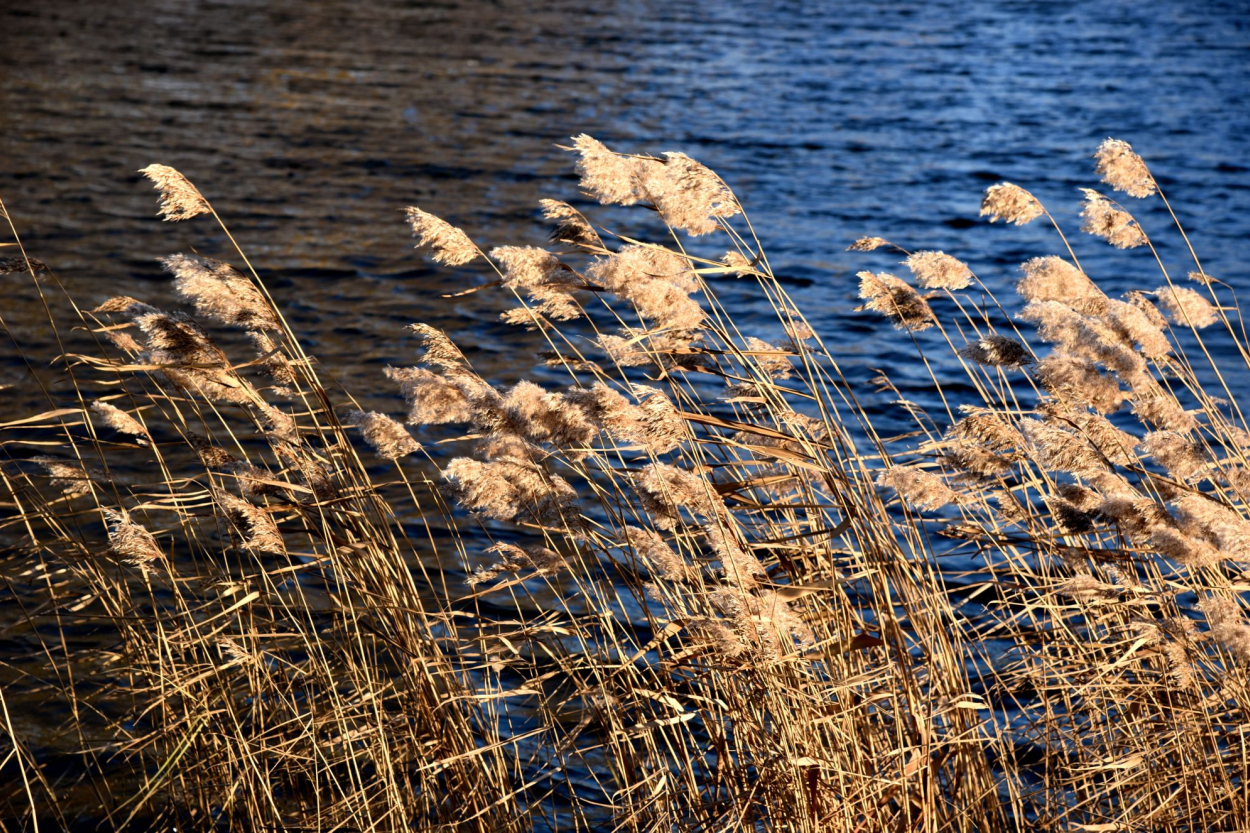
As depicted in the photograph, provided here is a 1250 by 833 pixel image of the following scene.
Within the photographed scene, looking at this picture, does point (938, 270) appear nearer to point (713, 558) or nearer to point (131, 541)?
point (713, 558)

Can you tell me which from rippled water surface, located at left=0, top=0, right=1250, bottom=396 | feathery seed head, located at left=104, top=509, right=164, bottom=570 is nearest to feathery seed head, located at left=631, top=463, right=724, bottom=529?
feathery seed head, located at left=104, top=509, right=164, bottom=570

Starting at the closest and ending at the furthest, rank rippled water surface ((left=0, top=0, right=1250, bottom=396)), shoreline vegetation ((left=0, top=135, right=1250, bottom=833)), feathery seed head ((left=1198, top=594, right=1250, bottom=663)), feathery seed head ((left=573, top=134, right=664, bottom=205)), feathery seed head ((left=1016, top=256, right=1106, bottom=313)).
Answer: feathery seed head ((left=1198, top=594, right=1250, bottom=663))
shoreline vegetation ((left=0, top=135, right=1250, bottom=833))
feathery seed head ((left=573, top=134, right=664, bottom=205))
feathery seed head ((left=1016, top=256, right=1106, bottom=313))
rippled water surface ((left=0, top=0, right=1250, bottom=396))

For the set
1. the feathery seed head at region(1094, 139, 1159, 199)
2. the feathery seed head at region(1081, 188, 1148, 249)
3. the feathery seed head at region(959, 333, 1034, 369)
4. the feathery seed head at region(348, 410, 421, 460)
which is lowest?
the feathery seed head at region(348, 410, 421, 460)

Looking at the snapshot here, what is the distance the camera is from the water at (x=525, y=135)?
9789mm

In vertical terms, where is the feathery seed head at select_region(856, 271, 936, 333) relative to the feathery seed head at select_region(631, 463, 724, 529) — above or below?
above

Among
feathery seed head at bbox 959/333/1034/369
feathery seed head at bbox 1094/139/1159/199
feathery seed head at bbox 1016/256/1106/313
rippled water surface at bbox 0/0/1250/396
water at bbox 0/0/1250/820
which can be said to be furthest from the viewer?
rippled water surface at bbox 0/0/1250/396

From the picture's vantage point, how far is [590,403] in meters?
2.72

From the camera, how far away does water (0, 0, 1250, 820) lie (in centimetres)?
979

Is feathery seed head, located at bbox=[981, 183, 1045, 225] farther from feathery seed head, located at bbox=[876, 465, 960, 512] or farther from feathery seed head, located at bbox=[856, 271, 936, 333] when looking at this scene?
feathery seed head, located at bbox=[876, 465, 960, 512]

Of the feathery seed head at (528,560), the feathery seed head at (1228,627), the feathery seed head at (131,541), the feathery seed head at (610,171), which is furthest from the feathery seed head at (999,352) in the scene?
the feathery seed head at (131,541)

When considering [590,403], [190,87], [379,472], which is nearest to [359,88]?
[190,87]

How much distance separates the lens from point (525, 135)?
14570 millimetres

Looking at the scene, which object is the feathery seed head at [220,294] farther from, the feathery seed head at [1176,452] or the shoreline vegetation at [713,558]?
the feathery seed head at [1176,452]

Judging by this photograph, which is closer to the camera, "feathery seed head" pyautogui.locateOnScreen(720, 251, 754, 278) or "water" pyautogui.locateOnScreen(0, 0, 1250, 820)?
"feathery seed head" pyautogui.locateOnScreen(720, 251, 754, 278)
